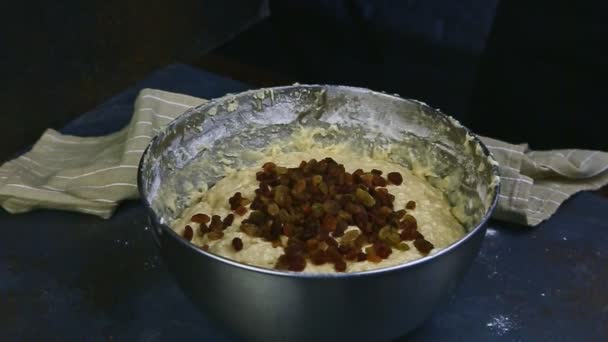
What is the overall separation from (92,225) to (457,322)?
619 millimetres

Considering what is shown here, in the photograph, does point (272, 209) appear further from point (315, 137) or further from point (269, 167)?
point (315, 137)

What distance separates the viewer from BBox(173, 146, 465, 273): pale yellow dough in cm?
86

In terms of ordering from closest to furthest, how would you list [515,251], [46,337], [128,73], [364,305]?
[364,305] < [46,337] < [515,251] < [128,73]

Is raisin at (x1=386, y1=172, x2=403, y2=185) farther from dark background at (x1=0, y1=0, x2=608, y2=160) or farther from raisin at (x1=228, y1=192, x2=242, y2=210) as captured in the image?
dark background at (x1=0, y1=0, x2=608, y2=160)

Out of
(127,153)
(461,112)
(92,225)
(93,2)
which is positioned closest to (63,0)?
(93,2)

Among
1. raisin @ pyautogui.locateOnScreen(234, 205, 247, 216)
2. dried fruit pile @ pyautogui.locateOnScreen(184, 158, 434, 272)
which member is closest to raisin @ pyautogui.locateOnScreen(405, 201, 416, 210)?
dried fruit pile @ pyautogui.locateOnScreen(184, 158, 434, 272)

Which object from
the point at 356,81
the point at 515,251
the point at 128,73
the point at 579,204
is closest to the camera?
the point at 515,251

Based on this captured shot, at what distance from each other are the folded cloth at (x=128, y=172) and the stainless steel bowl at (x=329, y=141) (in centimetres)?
14

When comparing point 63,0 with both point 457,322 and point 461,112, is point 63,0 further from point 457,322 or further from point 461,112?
point 461,112

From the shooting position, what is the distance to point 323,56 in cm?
255

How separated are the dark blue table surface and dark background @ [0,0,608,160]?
59 cm

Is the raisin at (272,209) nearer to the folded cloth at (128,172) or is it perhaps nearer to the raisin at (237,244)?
the raisin at (237,244)

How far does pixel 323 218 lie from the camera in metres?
0.91

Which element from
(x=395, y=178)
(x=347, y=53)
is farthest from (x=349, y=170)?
(x=347, y=53)
